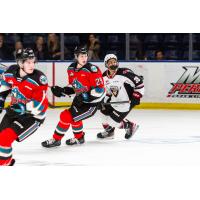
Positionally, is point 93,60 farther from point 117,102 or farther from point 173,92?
point 117,102

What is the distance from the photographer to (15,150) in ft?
22.4

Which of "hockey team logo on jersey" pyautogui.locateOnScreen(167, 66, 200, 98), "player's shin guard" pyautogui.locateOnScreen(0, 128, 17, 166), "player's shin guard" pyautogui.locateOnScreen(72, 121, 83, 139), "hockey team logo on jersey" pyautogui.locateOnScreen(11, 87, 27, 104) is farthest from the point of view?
"hockey team logo on jersey" pyautogui.locateOnScreen(167, 66, 200, 98)

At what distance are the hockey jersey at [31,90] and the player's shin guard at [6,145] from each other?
0.27 m

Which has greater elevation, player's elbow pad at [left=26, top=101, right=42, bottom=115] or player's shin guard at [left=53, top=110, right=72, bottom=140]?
player's elbow pad at [left=26, top=101, right=42, bottom=115]

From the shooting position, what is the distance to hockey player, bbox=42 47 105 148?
6.79 metres

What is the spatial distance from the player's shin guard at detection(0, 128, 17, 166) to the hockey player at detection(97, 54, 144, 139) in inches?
82.4

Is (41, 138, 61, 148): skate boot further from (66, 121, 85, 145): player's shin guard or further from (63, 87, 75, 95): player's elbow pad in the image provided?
(63, 87, 75, 95): player's elbow pad

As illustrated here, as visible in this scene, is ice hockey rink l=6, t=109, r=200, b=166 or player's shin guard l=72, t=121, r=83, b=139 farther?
player's shin guard l=72, t=121, r=83, b=139

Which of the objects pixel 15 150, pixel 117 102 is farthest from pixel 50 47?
pixel 15 150

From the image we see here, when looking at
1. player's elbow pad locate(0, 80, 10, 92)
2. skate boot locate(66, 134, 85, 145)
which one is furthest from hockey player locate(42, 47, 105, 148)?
player's elbow pad locate(0, 80, 10, 92)

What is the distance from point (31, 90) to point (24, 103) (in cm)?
12

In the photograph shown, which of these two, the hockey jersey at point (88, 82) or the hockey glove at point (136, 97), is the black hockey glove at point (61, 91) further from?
the hockey glove at point (136, 97)

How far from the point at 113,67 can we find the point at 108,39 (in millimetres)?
3697

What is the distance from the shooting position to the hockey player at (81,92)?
679 cm
